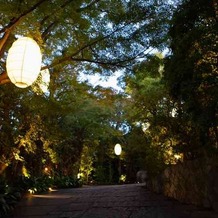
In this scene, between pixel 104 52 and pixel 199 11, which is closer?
pixel 199 11

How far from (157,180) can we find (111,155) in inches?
586

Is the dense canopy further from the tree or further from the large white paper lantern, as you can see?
the large white paper lantern

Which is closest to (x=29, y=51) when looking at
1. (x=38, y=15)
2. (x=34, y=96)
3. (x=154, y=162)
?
(x=38, y=15)

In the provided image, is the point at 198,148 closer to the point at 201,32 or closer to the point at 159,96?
the point at 159,96

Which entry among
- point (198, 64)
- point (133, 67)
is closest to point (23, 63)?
point (198, 64)

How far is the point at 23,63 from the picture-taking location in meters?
5.48

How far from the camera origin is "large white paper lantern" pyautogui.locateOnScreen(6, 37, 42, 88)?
5.45m

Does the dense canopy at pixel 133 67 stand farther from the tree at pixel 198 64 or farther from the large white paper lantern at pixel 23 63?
the large white paper lantern at pixel 23 63

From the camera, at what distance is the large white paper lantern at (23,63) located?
545 cm

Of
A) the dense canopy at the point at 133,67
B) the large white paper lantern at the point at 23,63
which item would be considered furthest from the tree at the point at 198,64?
the large white paper lantern at the point at 23,63

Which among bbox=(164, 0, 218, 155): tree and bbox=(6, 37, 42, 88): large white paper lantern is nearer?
bbox=(164, 0, 218, 155): tree

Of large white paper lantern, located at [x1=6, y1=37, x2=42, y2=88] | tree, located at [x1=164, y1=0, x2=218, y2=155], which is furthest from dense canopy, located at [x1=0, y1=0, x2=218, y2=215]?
large white paper lantern, located at [x1=6, y1=37, x2=42, y2=88]

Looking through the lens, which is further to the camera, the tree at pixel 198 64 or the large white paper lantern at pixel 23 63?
the large white paper lantern at pixel 23 63

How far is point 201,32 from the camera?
4.97 meters
